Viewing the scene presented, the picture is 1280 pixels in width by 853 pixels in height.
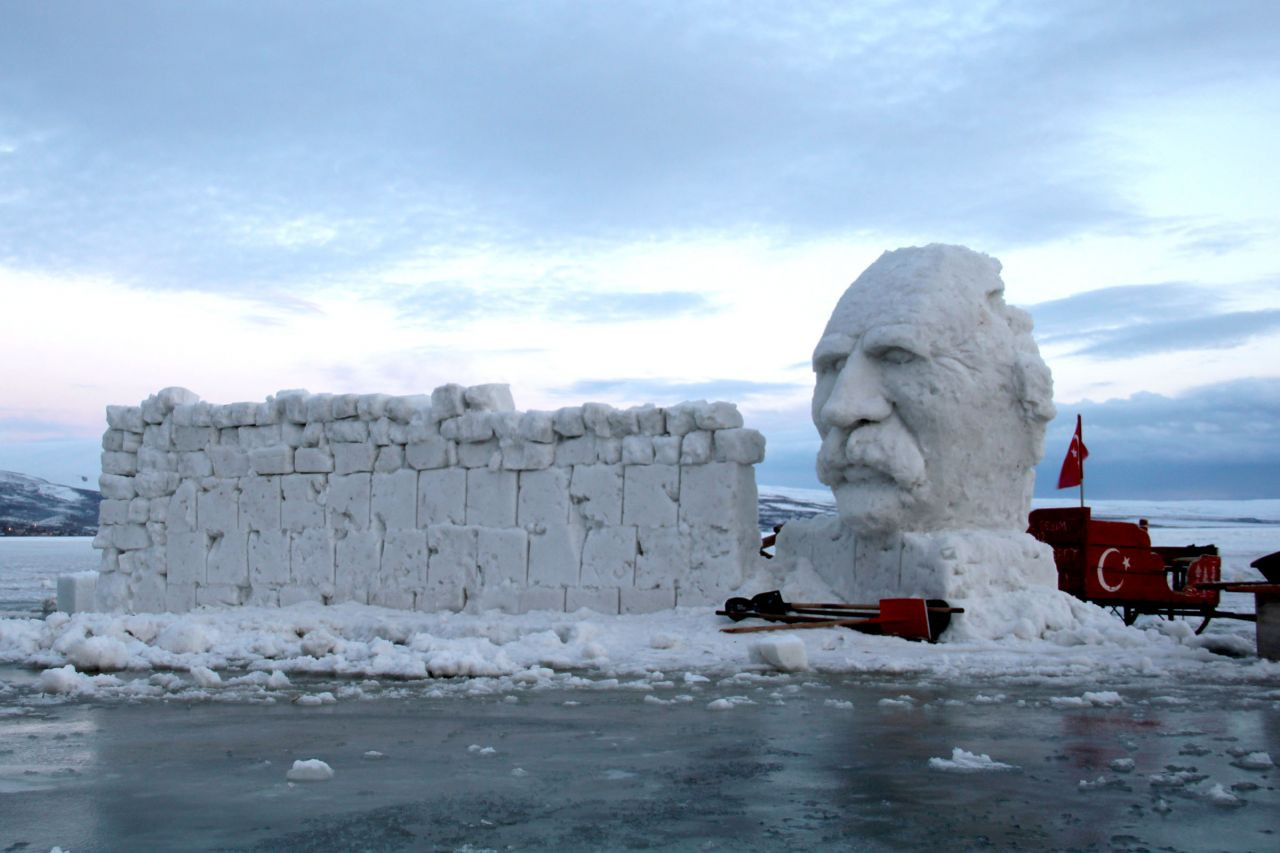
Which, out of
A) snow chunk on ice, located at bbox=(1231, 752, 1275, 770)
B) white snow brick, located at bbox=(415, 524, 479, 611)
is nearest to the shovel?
white snow brick, located at bbox=(415, 524, 479, 611)

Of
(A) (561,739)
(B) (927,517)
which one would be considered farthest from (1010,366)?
(A) (561,739)

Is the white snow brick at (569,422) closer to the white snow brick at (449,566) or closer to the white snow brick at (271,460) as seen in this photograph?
the white snow brick at (449,566)

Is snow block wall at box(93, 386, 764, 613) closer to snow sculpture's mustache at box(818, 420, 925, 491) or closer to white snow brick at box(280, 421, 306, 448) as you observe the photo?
white snow brick at box(280, 421, 306, 448)

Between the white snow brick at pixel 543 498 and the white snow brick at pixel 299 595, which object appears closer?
the white snow brick at pixel 543 498

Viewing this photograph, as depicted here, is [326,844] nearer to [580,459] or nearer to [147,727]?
[147,727]

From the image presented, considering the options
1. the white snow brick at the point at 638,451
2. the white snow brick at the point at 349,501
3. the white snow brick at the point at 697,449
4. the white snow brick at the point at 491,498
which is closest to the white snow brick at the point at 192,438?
the white snow brick at the point at 349,501

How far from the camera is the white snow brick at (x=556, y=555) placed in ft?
35.3

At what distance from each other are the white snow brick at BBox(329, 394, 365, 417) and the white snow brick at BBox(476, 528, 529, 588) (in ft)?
5.68

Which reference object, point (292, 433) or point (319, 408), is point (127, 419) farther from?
point (319, 408)

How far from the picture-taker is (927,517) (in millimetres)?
9562

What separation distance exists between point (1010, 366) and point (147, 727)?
21.4 feet

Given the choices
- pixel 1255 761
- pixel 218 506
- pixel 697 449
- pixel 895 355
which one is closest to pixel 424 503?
A: pixel 218 506

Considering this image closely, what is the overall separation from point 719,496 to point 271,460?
4.68 metres

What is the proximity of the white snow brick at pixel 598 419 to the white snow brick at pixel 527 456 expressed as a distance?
45 cm
